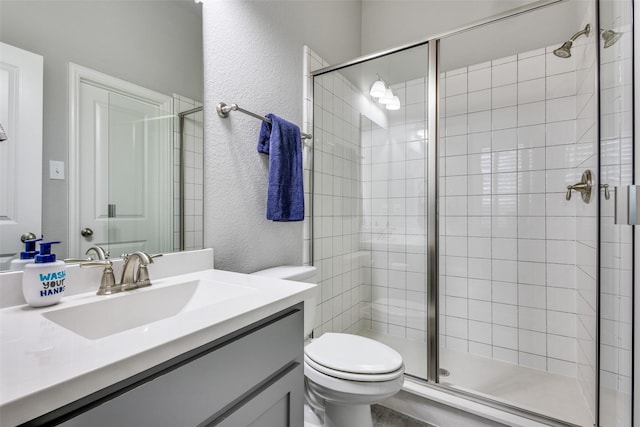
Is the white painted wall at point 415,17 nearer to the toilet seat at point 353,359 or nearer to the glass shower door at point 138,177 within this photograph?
the glass shower door at point 138,177

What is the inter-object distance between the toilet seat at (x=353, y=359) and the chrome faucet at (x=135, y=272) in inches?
28.7

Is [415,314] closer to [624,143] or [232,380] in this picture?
[624,143]

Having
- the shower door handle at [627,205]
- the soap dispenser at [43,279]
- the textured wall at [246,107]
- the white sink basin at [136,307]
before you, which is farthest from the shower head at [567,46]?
the soap dispenser at [43,279]

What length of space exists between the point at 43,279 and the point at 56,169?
278 millimetres

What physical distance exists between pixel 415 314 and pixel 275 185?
41.4 inches

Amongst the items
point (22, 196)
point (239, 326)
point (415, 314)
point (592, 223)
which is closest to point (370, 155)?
point (415, 314)

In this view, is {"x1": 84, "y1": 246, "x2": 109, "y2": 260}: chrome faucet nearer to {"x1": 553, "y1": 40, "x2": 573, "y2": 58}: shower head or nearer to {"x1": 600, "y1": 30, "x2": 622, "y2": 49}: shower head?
{"x1": 600, "y1": 30, "x2": 622, "y2": 49}: shower head

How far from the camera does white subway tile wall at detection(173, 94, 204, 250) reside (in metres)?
1.12

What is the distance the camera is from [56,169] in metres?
0.79

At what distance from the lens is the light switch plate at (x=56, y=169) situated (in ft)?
2.57

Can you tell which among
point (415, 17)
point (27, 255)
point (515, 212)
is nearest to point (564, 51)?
point (515, 212)

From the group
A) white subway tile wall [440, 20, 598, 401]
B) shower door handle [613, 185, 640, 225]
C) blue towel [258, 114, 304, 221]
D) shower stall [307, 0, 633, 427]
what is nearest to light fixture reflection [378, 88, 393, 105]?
shower stall [307, 0, 633, 427]

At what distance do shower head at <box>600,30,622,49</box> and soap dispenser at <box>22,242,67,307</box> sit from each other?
1.68 m

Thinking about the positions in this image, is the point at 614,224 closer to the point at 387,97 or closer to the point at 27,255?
the point at 387,97
